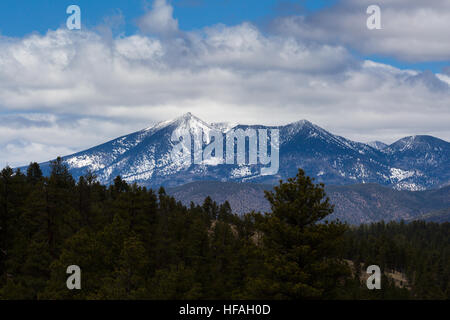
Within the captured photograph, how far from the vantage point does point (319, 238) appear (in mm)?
32750

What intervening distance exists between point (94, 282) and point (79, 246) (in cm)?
389

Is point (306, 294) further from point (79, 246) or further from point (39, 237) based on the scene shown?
point (39, 237)

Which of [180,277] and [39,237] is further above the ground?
[39,237]

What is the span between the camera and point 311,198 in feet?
112

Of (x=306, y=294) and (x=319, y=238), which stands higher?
(x=319, y=238)

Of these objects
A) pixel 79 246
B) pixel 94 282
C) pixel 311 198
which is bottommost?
pixel 94 282
